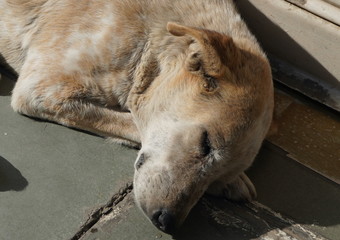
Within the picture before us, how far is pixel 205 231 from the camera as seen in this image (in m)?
3.33

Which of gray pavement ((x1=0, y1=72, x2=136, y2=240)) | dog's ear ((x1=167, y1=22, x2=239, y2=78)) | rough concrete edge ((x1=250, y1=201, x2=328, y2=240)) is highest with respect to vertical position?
dog's ear ((x1=167, y1=22, x2=239, y2=78))

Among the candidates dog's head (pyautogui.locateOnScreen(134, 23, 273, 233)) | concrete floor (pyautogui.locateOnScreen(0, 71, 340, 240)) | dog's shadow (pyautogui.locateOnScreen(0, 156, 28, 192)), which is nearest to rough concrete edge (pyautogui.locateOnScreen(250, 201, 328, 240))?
concrete floor (pyautogui.locateOnScreen(0, 71, 340, 240))

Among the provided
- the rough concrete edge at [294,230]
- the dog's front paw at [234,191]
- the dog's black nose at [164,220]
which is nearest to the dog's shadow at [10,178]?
the dog's black nose at [164,220]

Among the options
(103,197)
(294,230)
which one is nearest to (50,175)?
(103,197)

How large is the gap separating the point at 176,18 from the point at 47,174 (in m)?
1.25

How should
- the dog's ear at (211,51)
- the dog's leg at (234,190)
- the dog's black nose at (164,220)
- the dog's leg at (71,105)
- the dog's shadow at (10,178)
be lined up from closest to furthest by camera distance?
the dog's black nose at (164,220) → the dog's ear at (211,51) → the dog's shadow at (10,178) → the dog's leg at (234,190) → the dog's leg at (71,105)

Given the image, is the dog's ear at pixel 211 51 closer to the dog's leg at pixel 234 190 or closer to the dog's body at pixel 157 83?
the dog's body at pixel 157 83

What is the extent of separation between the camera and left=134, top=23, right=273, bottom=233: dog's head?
3146 mm

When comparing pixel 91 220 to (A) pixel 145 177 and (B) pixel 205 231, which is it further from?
(B) pixel 205 231

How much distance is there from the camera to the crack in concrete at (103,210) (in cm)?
319

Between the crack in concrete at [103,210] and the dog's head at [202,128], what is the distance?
0.20 m

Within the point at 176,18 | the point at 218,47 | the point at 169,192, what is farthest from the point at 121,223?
the point at 176,18

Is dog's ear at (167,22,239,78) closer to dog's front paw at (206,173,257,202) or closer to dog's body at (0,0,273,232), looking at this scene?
dog's body at (0,0,273,232)

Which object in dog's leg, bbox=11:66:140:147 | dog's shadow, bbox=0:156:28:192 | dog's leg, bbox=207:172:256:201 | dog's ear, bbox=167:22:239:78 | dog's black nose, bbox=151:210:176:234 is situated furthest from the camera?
dog's leg, bbox=11:66:140:147
